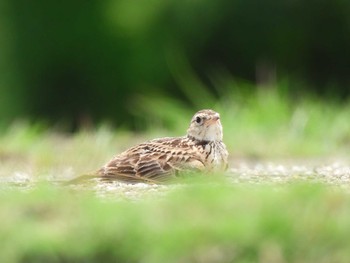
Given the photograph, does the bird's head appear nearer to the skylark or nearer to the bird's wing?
the skylark

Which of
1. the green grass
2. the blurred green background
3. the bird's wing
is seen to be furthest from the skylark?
the blurred green background

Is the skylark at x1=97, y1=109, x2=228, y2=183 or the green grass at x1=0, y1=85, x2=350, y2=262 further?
the skylark at x1=97, y1=109, x2=228, y2=183

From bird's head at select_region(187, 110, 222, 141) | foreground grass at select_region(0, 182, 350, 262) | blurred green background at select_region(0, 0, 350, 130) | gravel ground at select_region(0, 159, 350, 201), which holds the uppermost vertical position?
blurred green background at select_region(0, 0, 350, 130)

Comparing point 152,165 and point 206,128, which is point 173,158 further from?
point 206,128

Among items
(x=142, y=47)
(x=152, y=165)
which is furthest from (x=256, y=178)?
(x=142, y=47)

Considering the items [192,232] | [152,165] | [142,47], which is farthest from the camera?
[142,47]

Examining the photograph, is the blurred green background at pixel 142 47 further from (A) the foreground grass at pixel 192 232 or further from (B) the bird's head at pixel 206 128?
(A) the foreground grass at pixel 192 232

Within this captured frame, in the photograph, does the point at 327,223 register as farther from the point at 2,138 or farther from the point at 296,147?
the point at 2,138

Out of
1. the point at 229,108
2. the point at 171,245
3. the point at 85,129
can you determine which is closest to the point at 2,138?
the point at 85,129
